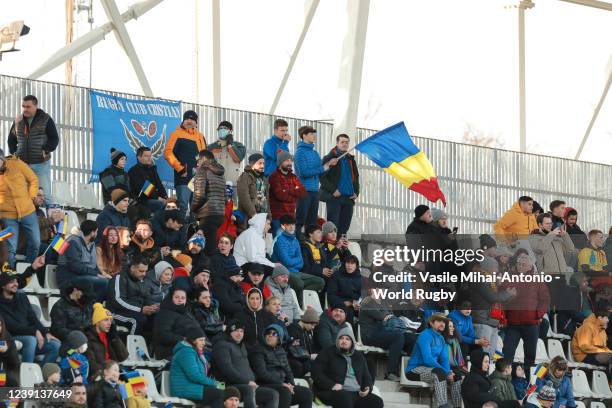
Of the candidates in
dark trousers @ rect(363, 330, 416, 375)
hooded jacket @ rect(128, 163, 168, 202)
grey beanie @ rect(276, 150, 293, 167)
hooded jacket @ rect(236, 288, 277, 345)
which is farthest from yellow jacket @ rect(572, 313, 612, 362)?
hooded jacket @ rect(236, 288, 277, 345)

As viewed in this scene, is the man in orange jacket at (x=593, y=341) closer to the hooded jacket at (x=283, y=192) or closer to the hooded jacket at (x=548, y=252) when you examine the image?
the hooded jacket at (x=548, y=252)

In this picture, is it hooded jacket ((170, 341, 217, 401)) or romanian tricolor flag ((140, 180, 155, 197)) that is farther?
romanian tricolor flag ((140, 180, 155, 197))

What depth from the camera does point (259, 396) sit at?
1759 centimetres

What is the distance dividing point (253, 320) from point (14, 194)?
9.37 ft

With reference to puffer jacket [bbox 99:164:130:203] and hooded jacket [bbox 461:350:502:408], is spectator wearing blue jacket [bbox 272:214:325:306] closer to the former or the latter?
puffer jacket [bbox 99:164:130:203]

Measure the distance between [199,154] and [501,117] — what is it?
42253 millimetres

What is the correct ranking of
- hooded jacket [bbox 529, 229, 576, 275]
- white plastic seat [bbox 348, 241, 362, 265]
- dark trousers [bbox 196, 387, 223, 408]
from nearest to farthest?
1. dark trousers [bbox 196, 387, 223, 408]
2. white plastic seat [bbox 348, 241, 362, 265]
3. hooded jacket [bbox 529, 229, 576, 275]

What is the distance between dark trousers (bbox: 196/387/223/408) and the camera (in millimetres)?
17000

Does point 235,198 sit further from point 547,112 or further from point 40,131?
point 547,112

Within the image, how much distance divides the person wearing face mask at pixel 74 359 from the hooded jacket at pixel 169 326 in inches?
55.5

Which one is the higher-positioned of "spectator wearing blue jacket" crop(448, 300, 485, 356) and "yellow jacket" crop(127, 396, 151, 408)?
"spectator wearing blue jacket" crop(448, 300, 485, 356)

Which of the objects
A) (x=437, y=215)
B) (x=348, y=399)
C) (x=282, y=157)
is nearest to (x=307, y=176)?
(x=282, y=157)

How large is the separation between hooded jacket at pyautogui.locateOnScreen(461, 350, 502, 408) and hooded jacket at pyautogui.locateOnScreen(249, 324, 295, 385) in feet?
8.68

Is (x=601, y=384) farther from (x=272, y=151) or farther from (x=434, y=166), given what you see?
(x=272, y=151)
